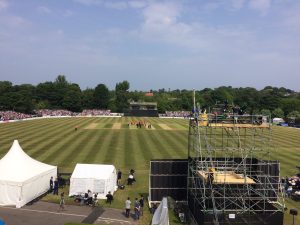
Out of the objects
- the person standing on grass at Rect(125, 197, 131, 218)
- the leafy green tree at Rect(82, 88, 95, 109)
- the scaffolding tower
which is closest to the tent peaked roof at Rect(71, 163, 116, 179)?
the person standing on grass at Rect(125, 197, 131, 218)

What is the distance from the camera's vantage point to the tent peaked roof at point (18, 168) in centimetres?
2500

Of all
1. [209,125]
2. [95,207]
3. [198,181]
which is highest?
[209,125]

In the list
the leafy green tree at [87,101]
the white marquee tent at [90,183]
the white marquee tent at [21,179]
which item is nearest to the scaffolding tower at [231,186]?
the white marquee tent at [90,183]

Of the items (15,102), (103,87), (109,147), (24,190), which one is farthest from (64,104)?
(24,190)

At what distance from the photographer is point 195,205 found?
22.5 meters

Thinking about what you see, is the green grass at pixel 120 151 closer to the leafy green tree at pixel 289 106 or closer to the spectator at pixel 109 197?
the spectator at pixel 109 197

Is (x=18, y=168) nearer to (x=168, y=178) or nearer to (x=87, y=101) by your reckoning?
(x=168, y=178)

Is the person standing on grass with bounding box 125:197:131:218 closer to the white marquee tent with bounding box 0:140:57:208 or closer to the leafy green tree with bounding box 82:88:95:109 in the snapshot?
the white marquee tent with bounding box 0:140:57:208

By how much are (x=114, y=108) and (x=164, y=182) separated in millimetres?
137132

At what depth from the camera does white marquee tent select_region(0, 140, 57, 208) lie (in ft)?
79.2

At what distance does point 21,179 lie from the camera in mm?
24766

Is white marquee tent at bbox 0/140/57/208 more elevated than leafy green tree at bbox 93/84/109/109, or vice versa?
leafy green tree at bbox 93/84/109/109

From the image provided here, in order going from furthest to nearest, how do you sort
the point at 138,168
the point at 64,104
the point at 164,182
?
the point at 64,104, the point at 138,168, the point at 164,182

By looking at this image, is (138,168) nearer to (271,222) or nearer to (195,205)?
(195,205)
